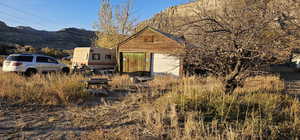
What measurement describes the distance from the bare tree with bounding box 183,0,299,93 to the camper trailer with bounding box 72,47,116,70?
12107mm

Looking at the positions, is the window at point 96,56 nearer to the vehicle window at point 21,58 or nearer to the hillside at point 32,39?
the vehicle window at point 21,58

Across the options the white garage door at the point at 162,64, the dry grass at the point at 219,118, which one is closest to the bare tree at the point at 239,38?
the dry grass at the point at 219,118

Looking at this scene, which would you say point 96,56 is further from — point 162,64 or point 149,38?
point 162,64

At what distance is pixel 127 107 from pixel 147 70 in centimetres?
924

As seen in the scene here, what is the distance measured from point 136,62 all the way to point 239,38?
11115mm

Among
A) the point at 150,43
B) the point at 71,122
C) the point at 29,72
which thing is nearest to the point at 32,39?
the point at 29,72

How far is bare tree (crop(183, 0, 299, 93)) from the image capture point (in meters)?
3.91

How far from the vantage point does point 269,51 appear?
12.8ft

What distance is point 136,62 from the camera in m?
14.7

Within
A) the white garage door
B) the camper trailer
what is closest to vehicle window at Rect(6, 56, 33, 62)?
the camper trailer

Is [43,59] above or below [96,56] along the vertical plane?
below

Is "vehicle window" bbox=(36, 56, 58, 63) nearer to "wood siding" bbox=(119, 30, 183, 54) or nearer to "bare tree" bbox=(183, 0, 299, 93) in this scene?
"wood siding" bbox=(119, 30, 183, 54)

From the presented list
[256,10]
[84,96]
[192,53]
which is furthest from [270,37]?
[84,96]

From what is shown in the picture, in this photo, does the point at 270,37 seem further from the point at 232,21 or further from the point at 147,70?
the point at 147,70
